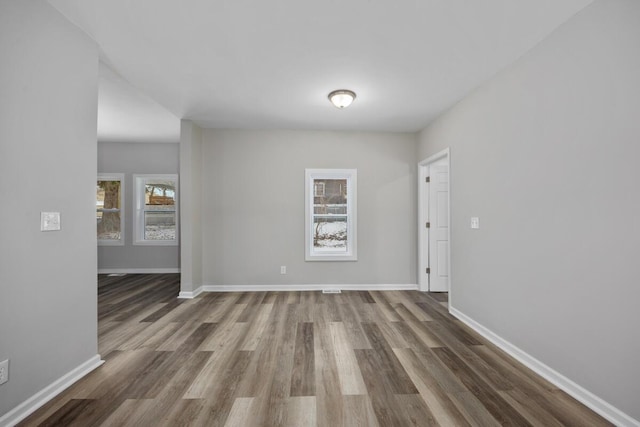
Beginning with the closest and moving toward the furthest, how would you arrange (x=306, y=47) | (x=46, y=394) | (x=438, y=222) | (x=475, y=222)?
1. (x=46, y=394)
2. (x=306, y=47)
3. (x=475, y=222)
4. (x=438, y=222)

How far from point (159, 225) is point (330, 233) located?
3.78 m

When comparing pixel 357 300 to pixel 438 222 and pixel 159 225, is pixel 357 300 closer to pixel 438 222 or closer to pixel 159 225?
pixel 438 222

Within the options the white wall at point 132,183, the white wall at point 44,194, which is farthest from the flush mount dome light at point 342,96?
the white wall at point 132,183

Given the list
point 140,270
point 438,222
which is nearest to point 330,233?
point 438,222

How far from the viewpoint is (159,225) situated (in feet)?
20.4

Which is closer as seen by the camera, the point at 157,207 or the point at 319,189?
the point at 319,189

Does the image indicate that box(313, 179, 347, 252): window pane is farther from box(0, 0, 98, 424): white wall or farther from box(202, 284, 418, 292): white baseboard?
box(0, 0, 98, 424): white wall

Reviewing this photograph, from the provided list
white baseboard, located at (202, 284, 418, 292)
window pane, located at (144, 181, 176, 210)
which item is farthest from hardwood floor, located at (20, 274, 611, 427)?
window pane, located at (144, 181, 176, 210)

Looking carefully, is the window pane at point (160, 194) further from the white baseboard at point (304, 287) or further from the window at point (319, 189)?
the window at point (319, 189)

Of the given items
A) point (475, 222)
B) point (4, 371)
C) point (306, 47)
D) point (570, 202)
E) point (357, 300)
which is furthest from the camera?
point (357, 300)

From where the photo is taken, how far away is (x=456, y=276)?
3588 mm

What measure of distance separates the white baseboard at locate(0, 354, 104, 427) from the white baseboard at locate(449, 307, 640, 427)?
11.3 feet

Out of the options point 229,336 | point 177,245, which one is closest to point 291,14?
point 229,336

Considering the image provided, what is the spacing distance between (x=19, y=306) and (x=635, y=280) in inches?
140
